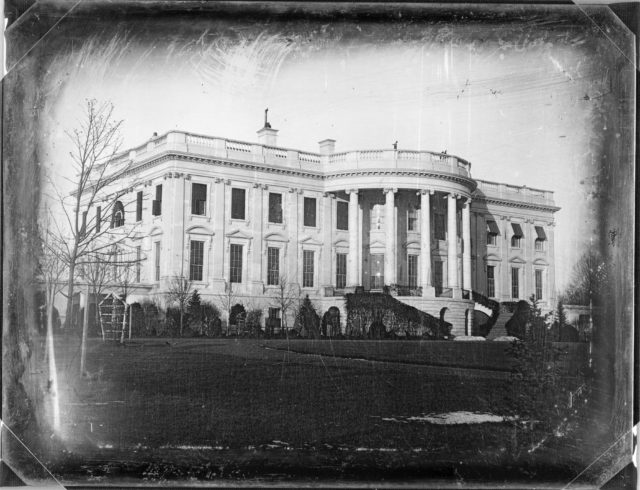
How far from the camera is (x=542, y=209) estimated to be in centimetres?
893

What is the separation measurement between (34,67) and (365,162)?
3.87 m

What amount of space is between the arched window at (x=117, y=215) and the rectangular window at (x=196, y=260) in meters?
0.88

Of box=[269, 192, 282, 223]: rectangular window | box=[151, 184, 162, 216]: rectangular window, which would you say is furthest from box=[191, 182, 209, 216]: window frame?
box=[269, 192, 282, 223]: rectangular window

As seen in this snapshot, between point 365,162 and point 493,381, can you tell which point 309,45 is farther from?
point 493,381

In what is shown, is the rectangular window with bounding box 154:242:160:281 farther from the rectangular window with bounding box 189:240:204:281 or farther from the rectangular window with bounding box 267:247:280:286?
the rectangular window with bounding box 267:247:280:286

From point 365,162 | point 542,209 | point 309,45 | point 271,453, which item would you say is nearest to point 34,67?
point 309,45

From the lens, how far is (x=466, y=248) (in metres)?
9.48

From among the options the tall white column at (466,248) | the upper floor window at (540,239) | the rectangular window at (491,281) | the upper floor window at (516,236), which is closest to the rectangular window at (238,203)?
the tall white column at (466,248)

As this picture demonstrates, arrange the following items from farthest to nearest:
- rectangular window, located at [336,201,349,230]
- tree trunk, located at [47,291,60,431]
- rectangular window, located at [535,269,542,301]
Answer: rectangular window, located at [336,201,349,230] < rectangular window, located at [535,269,542,301] < tree trunk, located at [47,291,60,431]

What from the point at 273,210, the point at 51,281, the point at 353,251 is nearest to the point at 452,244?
the point at 353,251

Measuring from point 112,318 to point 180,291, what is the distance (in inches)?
33.1

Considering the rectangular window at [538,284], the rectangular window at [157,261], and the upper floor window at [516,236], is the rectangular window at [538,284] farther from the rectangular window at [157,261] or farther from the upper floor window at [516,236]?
the rectangular window at [157,261]

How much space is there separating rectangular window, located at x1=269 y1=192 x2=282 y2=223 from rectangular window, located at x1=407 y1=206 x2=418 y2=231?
1.63 metres

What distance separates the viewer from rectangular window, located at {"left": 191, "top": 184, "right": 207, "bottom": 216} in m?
9.45
